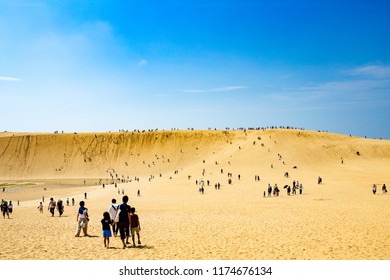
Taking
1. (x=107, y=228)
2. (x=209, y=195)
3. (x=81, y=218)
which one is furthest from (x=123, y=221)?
(x=209, y=195)

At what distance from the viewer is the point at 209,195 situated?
35250 millimetres

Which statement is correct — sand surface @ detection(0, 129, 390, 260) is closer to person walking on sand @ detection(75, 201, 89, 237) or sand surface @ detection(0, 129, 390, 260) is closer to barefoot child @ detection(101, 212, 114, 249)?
barefoot child @ detection(101, 212, 114, 249)

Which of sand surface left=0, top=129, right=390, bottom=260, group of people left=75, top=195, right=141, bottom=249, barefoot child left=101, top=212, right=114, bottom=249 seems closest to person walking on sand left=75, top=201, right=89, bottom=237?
sand surface left=0, top=129, right=390, bottom=260

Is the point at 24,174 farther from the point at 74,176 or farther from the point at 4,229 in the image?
the point at 4,229

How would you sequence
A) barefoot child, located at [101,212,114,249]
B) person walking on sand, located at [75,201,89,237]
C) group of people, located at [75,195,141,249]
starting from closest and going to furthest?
1. group of people, located at [75,195,141,249]
2. barefoot child, located at [101,212,114,249]
3. person walking on sand, located at [75,201,89,237]

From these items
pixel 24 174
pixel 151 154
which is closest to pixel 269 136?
pixel 151 154

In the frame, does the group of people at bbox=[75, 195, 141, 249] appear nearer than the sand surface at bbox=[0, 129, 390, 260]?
Yes

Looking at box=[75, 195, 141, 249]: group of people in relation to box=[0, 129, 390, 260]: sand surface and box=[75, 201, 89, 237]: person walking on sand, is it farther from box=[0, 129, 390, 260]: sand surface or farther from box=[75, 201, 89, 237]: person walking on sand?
box=[75, 201, 89, 237]: person walking on sand

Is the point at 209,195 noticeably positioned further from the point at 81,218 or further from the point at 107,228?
the point at 107,228

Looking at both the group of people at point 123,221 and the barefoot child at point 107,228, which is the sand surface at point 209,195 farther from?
the group of people at point 123,221

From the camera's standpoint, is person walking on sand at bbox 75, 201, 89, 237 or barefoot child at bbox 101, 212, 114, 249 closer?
barefoot child at bbox 101, 212, 114, 249

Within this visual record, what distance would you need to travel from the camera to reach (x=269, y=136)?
71562mm

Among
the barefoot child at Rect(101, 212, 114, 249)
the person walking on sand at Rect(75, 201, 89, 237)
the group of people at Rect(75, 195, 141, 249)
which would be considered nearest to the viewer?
the group of people at Rect(75, 195, 141, 249)

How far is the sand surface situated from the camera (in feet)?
40.1
